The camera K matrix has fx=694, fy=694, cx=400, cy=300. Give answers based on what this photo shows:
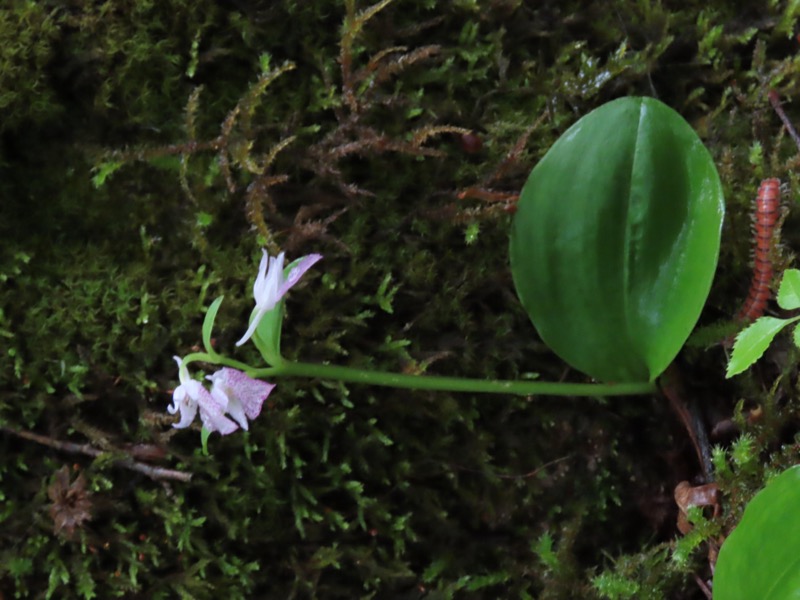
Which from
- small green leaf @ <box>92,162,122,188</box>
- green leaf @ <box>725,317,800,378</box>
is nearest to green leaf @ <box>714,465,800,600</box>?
green leaf @ <box>725,317,800,378</box>

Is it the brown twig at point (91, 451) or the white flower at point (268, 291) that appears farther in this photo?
the brown twig at point (91, 451)

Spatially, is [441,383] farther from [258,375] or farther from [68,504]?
[68,504]

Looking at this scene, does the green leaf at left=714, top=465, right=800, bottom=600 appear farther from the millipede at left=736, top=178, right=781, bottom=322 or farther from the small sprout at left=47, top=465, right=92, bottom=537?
the small sprout at left=47, top=465, right=92, bottom=537

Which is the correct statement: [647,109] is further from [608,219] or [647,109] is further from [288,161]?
[288,161]

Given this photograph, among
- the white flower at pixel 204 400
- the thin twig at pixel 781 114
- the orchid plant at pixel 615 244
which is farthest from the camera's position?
the thin twig at pixel 781 114

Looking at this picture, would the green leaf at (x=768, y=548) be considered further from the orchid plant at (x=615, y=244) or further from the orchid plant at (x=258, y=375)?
the orchid plant at (x=258, y=375)

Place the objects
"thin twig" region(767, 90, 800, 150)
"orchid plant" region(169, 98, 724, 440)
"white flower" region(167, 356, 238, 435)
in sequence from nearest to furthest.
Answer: "white flower" region(167, 356, 238, 435) < "orchid plant" region(169, 98, 724, 440) < "thin twig" region(767, 90, 800, 150)

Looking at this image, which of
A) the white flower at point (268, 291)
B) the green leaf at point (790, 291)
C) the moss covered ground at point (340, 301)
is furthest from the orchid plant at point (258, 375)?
the green leaf at point (790, 291)
